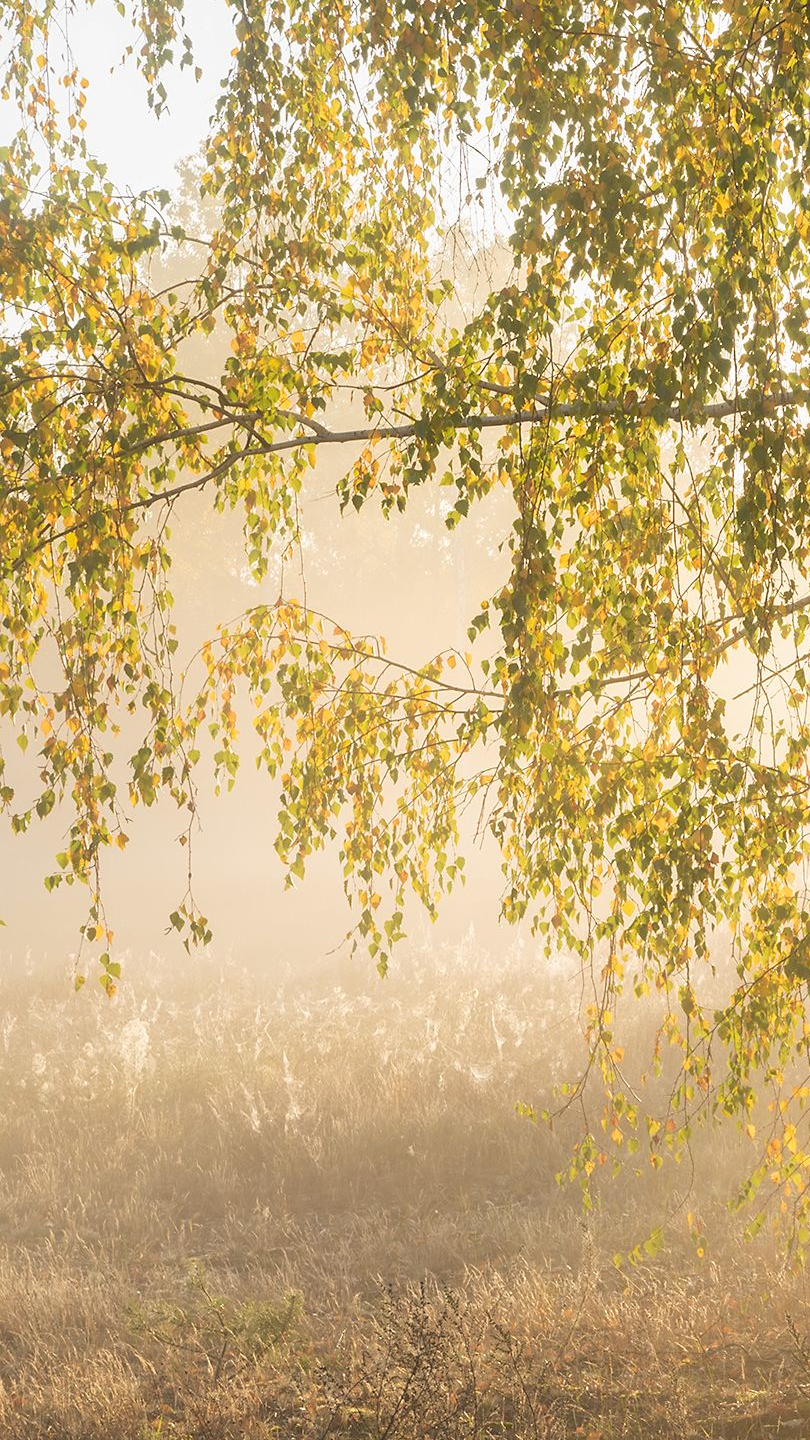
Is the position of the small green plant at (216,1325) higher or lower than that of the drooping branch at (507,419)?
lower

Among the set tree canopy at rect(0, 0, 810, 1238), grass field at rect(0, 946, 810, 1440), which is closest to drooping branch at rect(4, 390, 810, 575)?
tree canopy at rect(0, 0, 810, 1238)

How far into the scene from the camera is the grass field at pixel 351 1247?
5.38m

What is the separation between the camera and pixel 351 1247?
Result: 8359 mm

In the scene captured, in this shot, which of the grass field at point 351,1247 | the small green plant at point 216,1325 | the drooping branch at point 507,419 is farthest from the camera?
the small green plant at point 216,1325

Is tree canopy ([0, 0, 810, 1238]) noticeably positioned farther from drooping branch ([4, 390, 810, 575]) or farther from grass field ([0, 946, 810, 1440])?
grass field ([0, 946, 810, 1440])

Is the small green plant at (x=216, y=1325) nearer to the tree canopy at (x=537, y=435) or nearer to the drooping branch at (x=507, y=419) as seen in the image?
the tree canopy at (x=537, y=435)

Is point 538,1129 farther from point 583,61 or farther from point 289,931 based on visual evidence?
point 289,931

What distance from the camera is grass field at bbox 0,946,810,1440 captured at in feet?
17.6

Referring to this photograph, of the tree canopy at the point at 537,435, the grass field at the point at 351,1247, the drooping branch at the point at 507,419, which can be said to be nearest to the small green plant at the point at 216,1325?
the grass field at the point at 351,1247

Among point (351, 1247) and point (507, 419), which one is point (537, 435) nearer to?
point (507, 419)

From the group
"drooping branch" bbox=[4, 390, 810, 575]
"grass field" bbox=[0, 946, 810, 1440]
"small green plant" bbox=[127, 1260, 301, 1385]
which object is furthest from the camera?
"small green plant" bbox=[127, 1260, 301, 1385]

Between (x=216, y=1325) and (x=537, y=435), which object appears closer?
(x=537, y=435)

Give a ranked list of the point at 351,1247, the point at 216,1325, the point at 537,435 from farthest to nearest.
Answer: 1. the point at 351,1247
2. the point at 216,1325
3. the point at 537,435

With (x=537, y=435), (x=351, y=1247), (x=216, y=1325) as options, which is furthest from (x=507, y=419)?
(x=351, y=1247)
